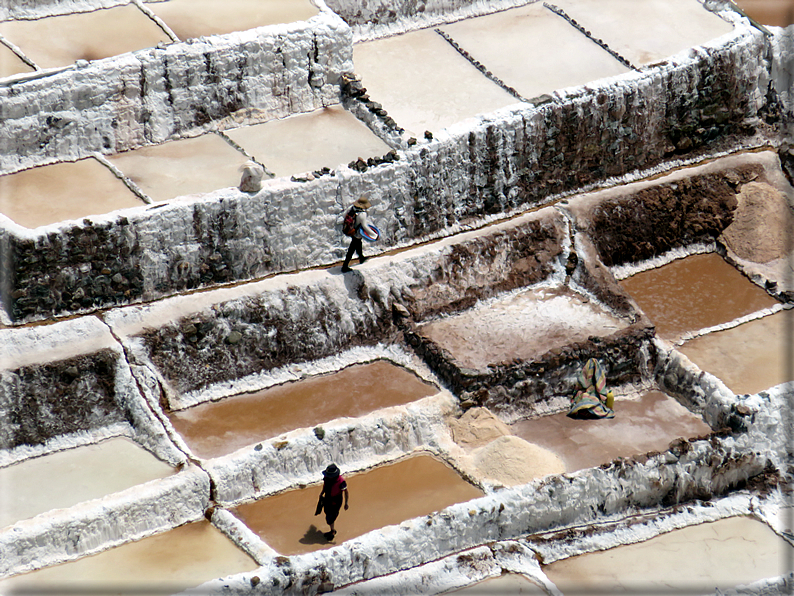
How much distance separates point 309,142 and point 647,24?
8.90 meters

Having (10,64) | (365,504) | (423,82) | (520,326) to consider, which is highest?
(10,64)

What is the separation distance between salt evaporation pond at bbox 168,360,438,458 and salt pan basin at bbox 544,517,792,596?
4.22 metres

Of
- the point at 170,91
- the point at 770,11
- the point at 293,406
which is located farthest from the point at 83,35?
the point at 770,11

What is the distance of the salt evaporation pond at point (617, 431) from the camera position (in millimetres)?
24328

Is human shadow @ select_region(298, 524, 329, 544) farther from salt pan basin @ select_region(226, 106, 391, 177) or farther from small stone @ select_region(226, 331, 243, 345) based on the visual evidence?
salt pan basin @ select_region(226, 106, 391, 177)

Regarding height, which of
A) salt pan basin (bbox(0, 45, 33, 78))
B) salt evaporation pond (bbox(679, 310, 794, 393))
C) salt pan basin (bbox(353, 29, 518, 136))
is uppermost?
salt pan basin (bbox(0, 45, 33, 78))

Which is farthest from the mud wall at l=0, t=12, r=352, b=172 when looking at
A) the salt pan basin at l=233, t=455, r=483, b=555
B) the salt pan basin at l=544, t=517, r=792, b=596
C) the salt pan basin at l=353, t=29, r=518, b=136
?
the salt pan basin at l=544, t=517, r=792, b=596

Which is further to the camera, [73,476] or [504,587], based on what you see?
[73,476]

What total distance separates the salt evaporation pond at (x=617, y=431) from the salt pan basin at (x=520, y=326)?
1.32m

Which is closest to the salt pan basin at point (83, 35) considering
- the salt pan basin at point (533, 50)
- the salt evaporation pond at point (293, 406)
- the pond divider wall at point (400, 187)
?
the pond divider wall at point (400, 187)

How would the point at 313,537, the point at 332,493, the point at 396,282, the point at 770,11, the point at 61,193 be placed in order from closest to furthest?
the point at 332,493 → the point at 313,537 → the point at 61,193 → the point at 396,282 → the point at 770,11

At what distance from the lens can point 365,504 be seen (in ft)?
74.2

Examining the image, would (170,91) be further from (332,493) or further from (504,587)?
(504,587)

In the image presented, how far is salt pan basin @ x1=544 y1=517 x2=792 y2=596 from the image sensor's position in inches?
879
